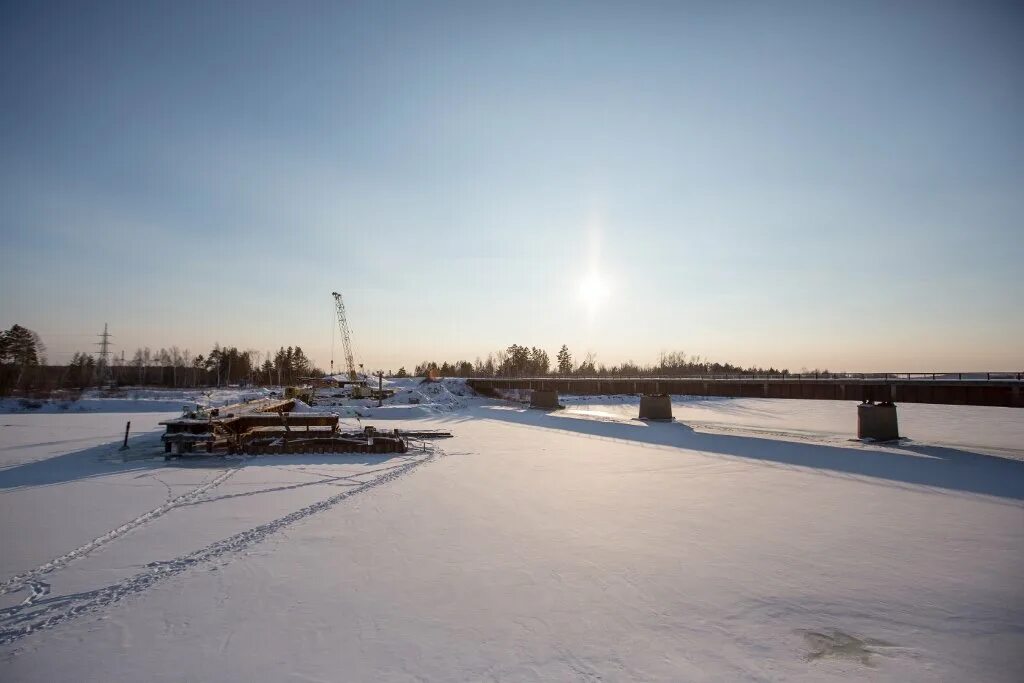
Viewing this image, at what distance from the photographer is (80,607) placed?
8.74 m

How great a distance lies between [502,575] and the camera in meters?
10.5

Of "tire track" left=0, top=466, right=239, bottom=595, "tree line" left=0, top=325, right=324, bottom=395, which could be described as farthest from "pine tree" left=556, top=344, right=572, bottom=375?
"tire track" left=0, top=466, right=239, bottom=595

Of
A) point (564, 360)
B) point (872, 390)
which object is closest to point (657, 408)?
point (872, 390)

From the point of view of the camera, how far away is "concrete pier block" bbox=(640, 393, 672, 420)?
52531 mm

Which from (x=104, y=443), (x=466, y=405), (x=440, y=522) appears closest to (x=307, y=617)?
(x=440, y=522)

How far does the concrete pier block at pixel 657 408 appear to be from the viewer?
52531 mm

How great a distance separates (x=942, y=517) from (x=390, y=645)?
58.2ft

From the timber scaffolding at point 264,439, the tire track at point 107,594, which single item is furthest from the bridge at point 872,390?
the tire track at point 107,594

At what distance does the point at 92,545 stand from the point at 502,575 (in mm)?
9675

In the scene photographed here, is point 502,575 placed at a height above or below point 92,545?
below

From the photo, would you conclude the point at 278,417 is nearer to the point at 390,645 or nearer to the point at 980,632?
the point at 390,645

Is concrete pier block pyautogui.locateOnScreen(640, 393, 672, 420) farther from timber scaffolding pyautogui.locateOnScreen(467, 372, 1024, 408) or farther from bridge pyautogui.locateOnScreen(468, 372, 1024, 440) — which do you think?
timber scaffolding pyautogui.locateOnScreen(467, 372, 1024, 408)

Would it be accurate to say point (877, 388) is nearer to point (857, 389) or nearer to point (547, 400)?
point (857, 389)

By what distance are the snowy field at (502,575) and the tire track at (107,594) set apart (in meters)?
0.05
